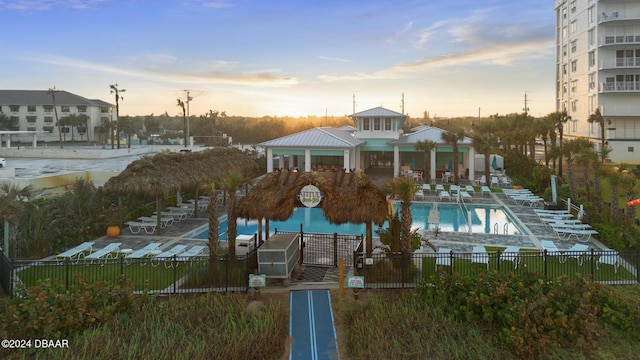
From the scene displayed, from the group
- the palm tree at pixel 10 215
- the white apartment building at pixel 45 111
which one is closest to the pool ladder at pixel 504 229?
the palm tree at pixel 10 215

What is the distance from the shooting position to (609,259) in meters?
14.0

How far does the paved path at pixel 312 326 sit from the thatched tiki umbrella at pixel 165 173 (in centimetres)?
968

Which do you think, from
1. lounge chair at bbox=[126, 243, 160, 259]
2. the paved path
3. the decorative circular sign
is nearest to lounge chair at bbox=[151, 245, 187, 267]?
lounge chair at bbox=[126, 243, 160, 259]

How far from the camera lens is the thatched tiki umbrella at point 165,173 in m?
19.2

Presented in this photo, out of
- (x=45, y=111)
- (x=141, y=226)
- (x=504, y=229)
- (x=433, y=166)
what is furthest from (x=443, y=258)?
(x=45, y=111)

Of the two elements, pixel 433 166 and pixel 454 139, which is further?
pixel 433 166

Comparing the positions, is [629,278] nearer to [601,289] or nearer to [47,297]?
[601,289]

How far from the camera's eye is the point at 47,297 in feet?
33.1

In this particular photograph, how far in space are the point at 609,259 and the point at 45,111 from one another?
8184 cm

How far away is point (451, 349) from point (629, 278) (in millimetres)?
6618

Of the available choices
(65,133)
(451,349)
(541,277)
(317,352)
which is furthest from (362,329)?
(65,133)

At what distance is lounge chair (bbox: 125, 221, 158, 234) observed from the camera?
19.5 m

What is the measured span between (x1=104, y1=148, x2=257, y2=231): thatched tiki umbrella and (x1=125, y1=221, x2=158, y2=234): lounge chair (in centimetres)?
63

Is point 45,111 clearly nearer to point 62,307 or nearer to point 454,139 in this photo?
point 454,139
